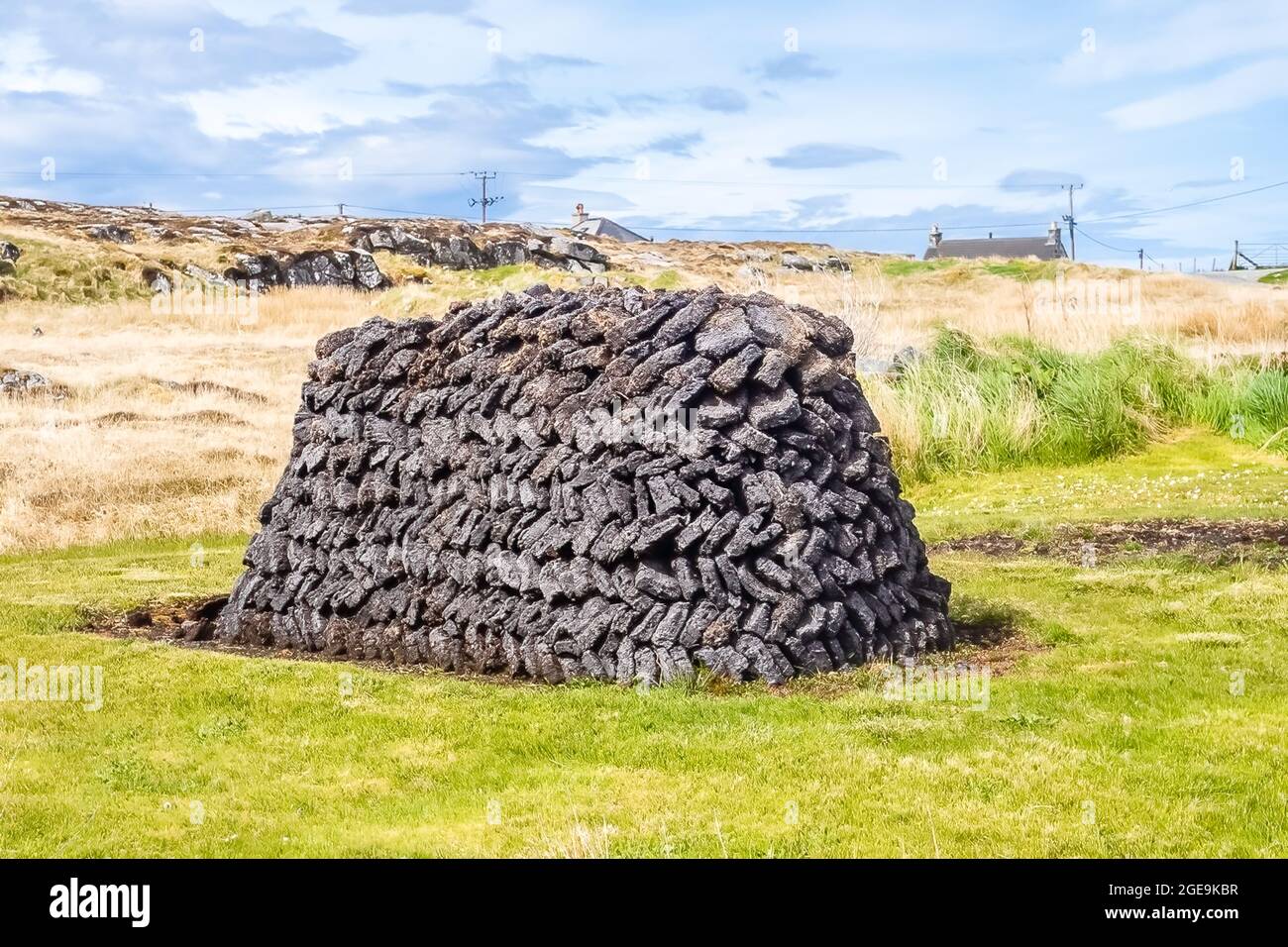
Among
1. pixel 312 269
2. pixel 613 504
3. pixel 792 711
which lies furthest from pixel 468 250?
pixel 792 711

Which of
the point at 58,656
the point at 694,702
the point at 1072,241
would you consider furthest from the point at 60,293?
the point at 1072,241

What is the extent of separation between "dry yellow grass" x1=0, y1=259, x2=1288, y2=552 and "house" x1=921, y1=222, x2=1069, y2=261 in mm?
38813

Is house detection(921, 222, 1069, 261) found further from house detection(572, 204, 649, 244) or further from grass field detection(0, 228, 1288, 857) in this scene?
grass field detection(0, 228, 1288, 857)

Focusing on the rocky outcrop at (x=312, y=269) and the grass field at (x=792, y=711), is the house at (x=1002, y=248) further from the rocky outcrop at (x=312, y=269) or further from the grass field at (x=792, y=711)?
the grass field at (x=792, y=711)

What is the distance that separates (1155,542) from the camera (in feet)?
43.7

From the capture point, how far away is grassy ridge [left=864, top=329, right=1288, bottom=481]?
1900cm

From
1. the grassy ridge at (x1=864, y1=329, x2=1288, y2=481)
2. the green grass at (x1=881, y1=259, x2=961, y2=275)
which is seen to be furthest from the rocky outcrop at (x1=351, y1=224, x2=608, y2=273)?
the grassy ridge at (x1=864, y1=329, x2=1288, y2=481)

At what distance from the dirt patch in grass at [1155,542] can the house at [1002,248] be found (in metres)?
68.0

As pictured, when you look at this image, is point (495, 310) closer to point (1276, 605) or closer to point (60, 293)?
point (1276, 605)

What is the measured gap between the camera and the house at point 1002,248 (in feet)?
264

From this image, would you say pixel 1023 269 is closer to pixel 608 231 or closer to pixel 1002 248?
pixel 1002 248

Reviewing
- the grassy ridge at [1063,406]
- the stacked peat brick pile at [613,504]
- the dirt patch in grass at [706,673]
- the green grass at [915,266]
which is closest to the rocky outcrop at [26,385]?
the dirt patch in grass at [706,673]

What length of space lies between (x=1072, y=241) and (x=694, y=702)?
7983 cm

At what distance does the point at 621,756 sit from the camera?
6973mm
